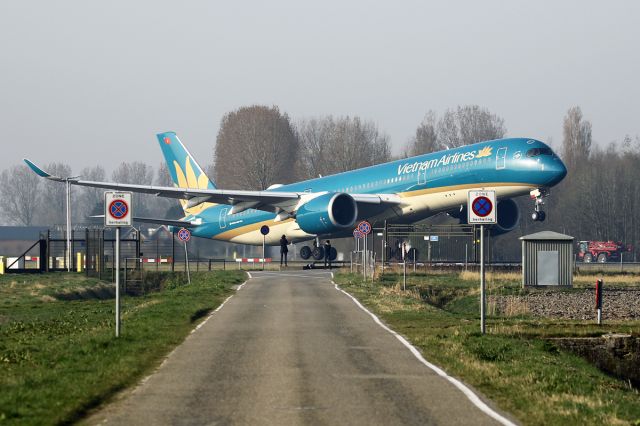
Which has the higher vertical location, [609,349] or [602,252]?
[602,252]

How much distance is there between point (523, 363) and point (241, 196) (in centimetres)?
4168

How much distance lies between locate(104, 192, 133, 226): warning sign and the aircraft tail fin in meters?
50.9

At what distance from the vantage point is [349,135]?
129m

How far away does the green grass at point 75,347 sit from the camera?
38.6 ft

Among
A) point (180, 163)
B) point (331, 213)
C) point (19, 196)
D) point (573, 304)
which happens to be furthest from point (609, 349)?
point (19, 196)

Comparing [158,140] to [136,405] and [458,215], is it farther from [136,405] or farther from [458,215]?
[136,405]

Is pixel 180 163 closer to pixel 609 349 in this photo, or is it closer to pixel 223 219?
pixel 223 219

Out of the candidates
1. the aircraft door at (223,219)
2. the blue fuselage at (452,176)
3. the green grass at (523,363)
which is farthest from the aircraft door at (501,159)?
the aircraft door at (223,219)

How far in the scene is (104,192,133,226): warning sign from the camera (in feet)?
63.7

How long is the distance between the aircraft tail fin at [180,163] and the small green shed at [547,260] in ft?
118

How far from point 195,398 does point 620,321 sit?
15.9 metres

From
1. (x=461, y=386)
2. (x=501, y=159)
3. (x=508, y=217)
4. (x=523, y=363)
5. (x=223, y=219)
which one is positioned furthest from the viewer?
(x=223, y=219)

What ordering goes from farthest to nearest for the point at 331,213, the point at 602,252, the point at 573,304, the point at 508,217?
the point at 602,252 < the point at 508,217 < the point at 331,213 < the point at 573,304

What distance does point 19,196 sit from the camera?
647 ft
